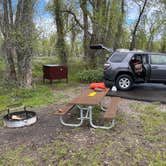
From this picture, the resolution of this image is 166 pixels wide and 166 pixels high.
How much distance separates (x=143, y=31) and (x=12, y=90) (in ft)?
63.1

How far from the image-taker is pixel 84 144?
382cm

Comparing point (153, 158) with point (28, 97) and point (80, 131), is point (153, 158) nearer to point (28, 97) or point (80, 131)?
point (80, 131)

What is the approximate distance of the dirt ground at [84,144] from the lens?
3311mm

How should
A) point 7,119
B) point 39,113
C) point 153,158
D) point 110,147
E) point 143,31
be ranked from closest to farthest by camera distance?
point 153,158 < point 110,147 < point 7,119 < point 39,113 < point 143,31

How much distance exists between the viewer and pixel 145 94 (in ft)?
25.7

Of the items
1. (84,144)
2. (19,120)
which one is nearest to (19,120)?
(19,120)

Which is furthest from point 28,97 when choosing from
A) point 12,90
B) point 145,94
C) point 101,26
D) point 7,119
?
point 101,26

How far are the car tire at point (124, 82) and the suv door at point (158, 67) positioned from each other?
2.75ft

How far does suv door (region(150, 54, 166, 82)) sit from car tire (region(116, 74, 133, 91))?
838 millimetres

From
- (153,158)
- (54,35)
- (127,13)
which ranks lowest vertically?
(153,158)

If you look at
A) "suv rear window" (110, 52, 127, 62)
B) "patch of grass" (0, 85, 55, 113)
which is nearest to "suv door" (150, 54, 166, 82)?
"suv rear window" (110, 52, 127, 62)

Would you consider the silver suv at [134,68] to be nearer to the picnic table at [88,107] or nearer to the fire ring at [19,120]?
the picnic table at [88,107]

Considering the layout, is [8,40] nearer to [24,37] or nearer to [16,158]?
[24,37]

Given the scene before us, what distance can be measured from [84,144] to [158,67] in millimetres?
5577
